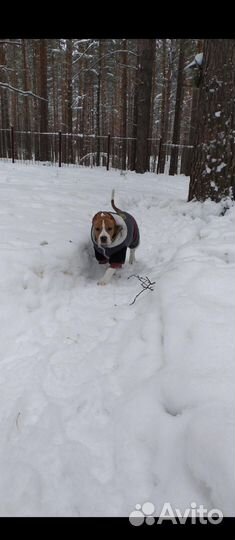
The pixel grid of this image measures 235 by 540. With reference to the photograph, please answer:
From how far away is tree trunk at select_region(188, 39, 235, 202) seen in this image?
5.24m

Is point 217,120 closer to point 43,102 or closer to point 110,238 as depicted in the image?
point 110,238

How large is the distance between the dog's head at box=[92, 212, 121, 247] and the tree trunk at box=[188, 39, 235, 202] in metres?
2.12

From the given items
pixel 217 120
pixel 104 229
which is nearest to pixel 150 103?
pixel 217 120

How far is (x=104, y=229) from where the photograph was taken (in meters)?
4.04

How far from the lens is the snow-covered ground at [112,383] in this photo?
1.57 m

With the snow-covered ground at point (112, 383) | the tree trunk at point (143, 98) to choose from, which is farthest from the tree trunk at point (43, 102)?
the snow-covered ground at point (112, 383)

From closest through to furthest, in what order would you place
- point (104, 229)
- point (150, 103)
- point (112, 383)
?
point (112, 383) → point (104, 229) → point (150, 103)

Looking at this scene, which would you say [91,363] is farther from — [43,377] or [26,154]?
[26,154]

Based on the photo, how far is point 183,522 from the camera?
1.38m

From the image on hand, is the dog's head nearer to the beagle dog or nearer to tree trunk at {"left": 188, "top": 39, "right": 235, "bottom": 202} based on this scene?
the beagle dog

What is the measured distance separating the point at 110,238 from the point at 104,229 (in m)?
0.12
